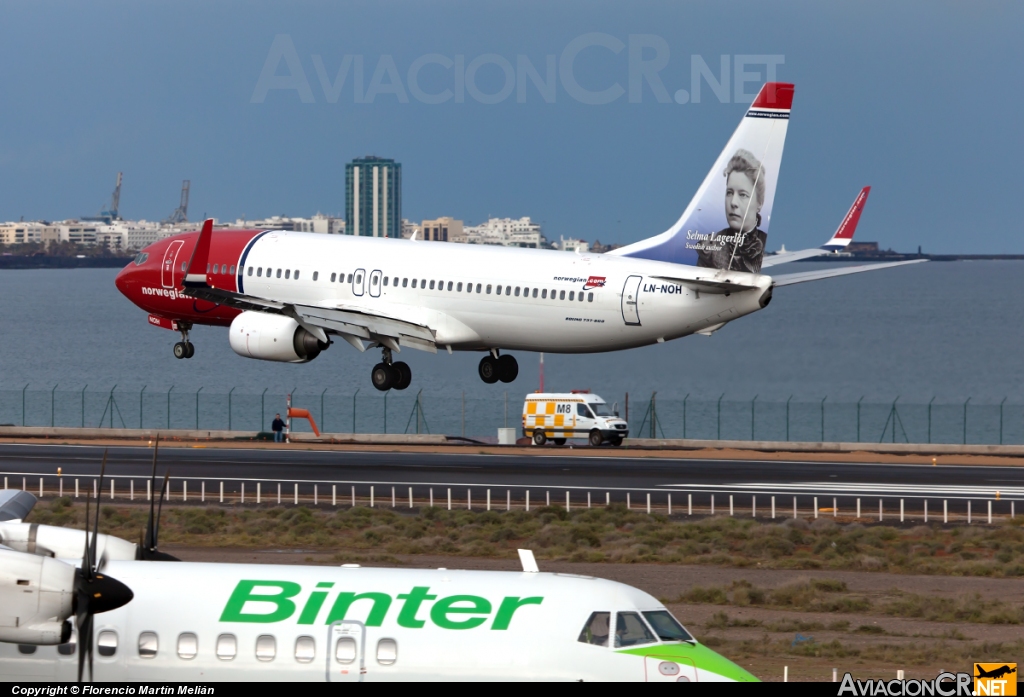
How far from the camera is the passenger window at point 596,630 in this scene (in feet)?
60.2

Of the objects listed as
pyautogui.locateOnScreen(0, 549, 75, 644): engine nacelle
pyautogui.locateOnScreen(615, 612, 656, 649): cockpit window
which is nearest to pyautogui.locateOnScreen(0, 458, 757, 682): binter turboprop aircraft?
pyautogui.locateOnScreen(615, 612, 656, 649): cockpit window

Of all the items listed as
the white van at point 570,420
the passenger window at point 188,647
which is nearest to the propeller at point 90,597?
the passenger window at point 188,647

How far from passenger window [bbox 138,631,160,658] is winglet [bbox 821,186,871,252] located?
4647 centimetres

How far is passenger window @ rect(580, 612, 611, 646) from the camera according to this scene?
18359 millimetres

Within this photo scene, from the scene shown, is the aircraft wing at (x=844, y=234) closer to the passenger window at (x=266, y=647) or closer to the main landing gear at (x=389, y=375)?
the main landing gear at (x=389, y=375)

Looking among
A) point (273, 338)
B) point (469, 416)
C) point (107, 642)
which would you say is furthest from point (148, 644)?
point (469, 416)

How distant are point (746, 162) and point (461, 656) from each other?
121 ft

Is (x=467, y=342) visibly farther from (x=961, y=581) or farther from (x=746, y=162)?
(x=961, y=581)

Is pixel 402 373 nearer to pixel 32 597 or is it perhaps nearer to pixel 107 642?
pixel 107 642

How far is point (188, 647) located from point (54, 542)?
375cm

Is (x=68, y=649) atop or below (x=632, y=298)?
below

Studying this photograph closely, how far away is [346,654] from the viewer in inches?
730

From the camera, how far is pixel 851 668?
26594mm

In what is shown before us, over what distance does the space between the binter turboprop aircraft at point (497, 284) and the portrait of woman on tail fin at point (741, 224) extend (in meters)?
0.05
